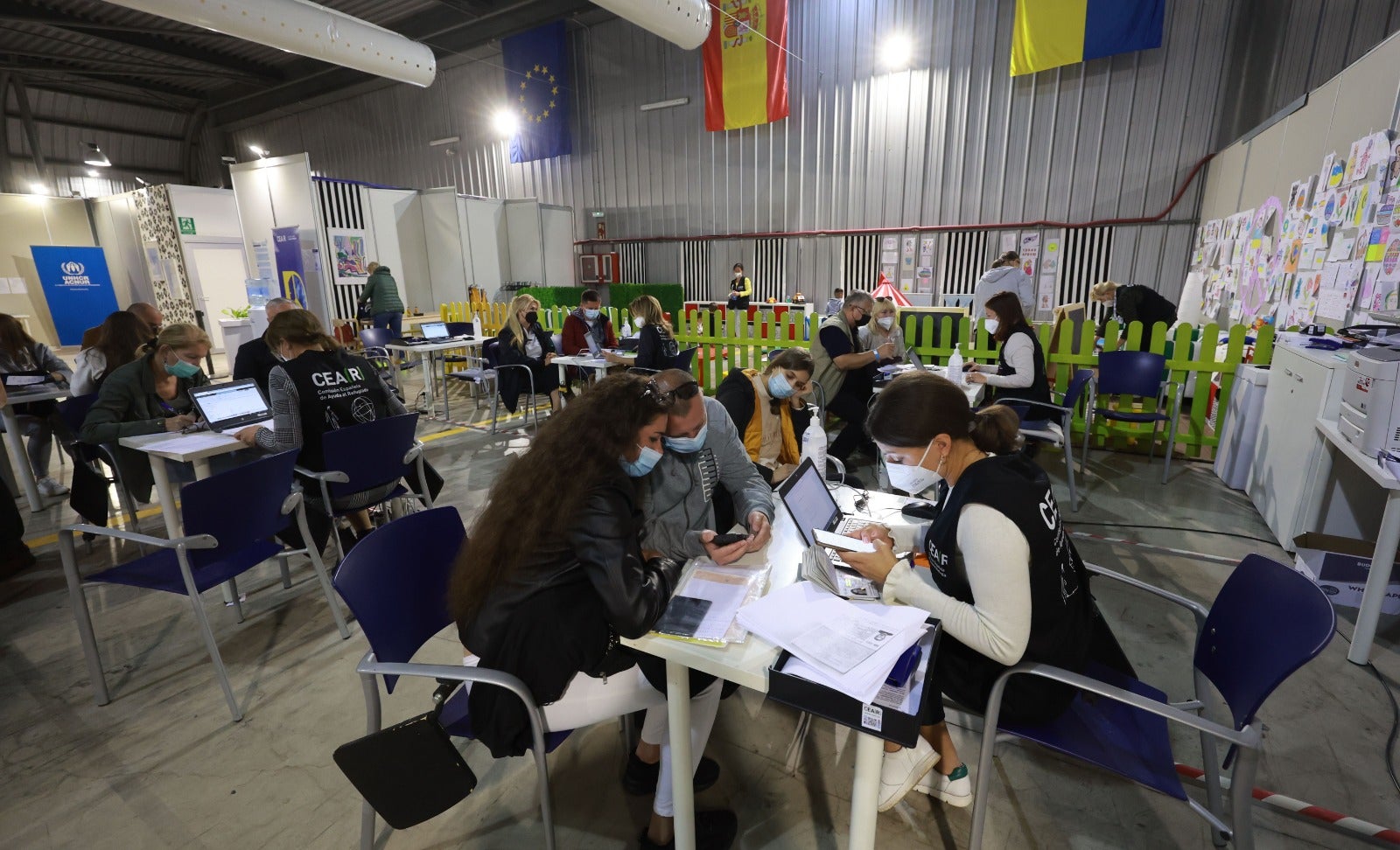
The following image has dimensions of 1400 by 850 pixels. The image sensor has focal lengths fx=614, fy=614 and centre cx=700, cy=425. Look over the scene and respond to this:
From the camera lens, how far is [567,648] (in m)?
1.36

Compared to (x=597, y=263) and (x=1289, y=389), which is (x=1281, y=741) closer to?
(x=1289, y=389)

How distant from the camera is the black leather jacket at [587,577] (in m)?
1.30

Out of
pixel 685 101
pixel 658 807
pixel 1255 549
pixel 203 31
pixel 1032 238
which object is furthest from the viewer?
pixel 203 31

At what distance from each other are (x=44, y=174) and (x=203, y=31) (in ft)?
19.7

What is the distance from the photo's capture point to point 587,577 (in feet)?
4.50

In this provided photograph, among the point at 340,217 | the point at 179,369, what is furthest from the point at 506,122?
the point at 179,369

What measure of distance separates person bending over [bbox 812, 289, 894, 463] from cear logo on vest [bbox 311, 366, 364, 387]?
9.15 ft

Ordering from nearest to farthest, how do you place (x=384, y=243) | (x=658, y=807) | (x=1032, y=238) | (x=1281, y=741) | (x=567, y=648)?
(x=567, y=648) → (x=658, y=807) → (x=1281, y=741) → (x=1032, y=238) → (x=384, y=243)

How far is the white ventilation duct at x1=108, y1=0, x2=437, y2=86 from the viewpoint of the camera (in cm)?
482

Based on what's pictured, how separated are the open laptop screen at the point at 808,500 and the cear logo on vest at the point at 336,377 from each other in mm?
2318

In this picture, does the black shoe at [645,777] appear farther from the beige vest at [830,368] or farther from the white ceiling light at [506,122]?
the white ceiling light at [506,122]

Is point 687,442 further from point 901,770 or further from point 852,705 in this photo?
point 901,770

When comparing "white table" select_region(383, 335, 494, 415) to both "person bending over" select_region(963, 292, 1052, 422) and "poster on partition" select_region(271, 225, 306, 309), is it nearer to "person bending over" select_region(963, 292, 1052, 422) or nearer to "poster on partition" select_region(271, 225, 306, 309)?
"poster on partition" select_region(271, 225, 306, 309)

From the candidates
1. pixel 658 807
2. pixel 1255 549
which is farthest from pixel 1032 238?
pixel 658 807
